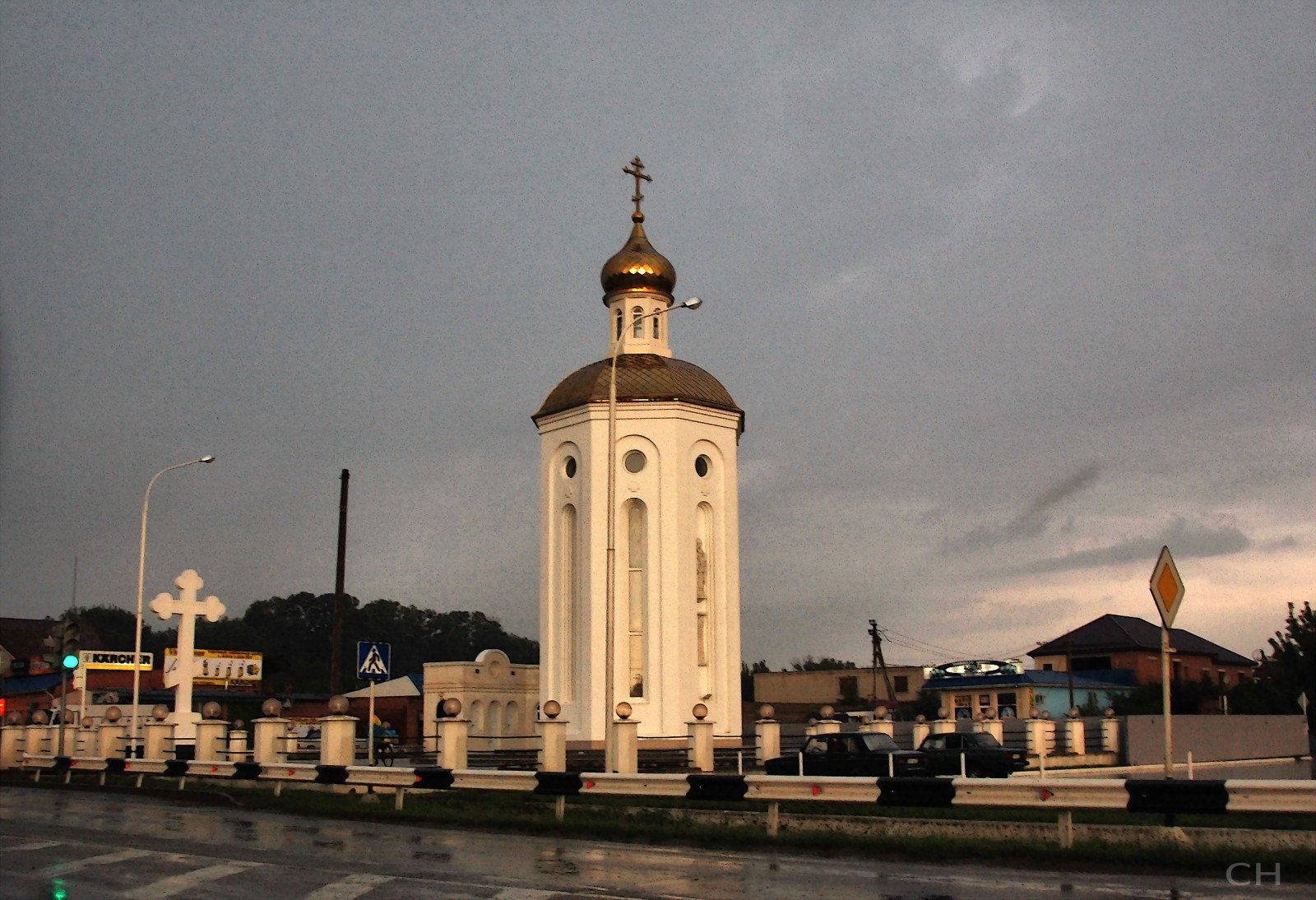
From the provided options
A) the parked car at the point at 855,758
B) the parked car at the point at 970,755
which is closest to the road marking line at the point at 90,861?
the parked car at the point at 855,758

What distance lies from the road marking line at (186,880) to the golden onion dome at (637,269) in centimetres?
3153

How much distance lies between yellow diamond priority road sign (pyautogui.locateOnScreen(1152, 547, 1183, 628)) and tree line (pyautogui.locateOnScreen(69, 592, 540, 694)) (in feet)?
320

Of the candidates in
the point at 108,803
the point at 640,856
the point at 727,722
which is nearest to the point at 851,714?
the point at 727,722

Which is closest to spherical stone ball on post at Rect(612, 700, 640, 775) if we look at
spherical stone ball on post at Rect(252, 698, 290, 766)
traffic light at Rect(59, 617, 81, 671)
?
spherical stone ball on post at Rect(252, 698, 290, 766)

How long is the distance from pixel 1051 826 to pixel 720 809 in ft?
14.9

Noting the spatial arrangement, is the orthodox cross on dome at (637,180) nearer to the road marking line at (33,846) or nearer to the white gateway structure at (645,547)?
the white gateway structure at (645,547)

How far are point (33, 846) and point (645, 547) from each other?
25.8 m

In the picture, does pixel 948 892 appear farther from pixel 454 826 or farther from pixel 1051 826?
pixel 454 826

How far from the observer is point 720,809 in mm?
17781

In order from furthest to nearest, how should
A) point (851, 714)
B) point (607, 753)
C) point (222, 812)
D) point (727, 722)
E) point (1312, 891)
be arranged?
point (851, 714)
point (727, 722)
point (607, 753)
point (222, 812)
point (1312, 891)

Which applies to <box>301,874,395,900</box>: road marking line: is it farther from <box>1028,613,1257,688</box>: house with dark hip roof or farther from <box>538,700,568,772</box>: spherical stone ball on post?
<box>1028,613,1257,688</box>: house with dark hip roof

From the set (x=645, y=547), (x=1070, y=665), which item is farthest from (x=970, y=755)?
(x=1070, y=665)

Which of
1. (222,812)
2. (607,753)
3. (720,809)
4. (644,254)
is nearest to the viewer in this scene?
(720,809)

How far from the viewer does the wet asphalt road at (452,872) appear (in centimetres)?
1108
